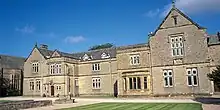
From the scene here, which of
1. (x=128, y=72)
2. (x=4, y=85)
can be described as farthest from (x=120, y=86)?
(x=4, y=85)

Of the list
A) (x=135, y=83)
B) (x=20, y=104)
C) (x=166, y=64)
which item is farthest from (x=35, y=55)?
(x=20, y=104)

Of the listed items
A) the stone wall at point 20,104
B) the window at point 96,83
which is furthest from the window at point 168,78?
the stone wall at point 20,104

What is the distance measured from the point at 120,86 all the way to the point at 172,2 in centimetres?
1564

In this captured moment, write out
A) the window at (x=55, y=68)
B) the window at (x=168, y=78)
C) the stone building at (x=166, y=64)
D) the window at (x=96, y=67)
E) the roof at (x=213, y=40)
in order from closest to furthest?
the stone building at (x=166, y=64) < the roof at (x=213, y=40) < the window at (x=168, y=78) < the window at (x=55, y=68) < the window at (x=96, y=67)

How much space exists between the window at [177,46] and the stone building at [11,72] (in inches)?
1570

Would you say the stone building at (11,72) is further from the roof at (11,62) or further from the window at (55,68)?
the window at (55,68)

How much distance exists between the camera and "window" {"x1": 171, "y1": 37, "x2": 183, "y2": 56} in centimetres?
3538

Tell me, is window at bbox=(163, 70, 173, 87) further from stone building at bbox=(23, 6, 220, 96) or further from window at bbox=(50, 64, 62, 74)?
window at bbox=(50, 64, 62, 74)

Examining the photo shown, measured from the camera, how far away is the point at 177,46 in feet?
117

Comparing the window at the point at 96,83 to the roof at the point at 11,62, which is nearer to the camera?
the window at the point at 96,83

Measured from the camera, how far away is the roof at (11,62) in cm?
5749

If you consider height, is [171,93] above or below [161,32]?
below

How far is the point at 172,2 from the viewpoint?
3641 cm

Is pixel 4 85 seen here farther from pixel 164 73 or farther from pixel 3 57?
pixel 164 73
